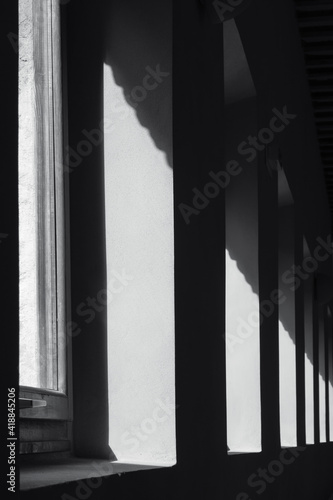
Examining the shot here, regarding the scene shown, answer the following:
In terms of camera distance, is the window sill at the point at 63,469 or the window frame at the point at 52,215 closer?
the window sill at the point at 63,469

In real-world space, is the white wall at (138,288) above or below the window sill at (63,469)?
above

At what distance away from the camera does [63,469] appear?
2.63 metres

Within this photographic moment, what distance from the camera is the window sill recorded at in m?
A: 2.14

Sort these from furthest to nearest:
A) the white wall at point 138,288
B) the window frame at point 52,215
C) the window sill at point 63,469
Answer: the white wall at point 138,288
the window frame at point 52,215
the window sill at point 63,469

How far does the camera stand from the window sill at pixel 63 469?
2141mm

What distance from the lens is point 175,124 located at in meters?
3.27

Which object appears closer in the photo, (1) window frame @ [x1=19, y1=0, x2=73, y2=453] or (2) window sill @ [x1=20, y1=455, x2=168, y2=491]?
(2) window sill @ [x1=20, y1=455, x2=168, y2=491]

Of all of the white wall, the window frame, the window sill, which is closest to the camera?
the window sill

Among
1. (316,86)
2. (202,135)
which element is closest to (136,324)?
(202,135)

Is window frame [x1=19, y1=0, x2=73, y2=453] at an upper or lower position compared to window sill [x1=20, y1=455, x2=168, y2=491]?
upper

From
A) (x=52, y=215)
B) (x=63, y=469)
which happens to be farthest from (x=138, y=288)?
(x=63, y=469)


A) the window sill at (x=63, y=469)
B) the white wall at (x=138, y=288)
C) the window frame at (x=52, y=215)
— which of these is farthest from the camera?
the white wall at (x=138, y=288)

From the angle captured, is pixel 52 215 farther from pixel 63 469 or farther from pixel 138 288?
pixel 63 469

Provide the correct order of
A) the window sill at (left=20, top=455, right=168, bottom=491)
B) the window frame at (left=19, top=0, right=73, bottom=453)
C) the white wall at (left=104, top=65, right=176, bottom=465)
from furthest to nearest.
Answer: the white wall at (left=104, top=65, right=176, bottom=465)
the window frame at (left=19, top=0, right=73, bottom=453)
the window sill at (left=20, top=455, right=168, bottom=491)
